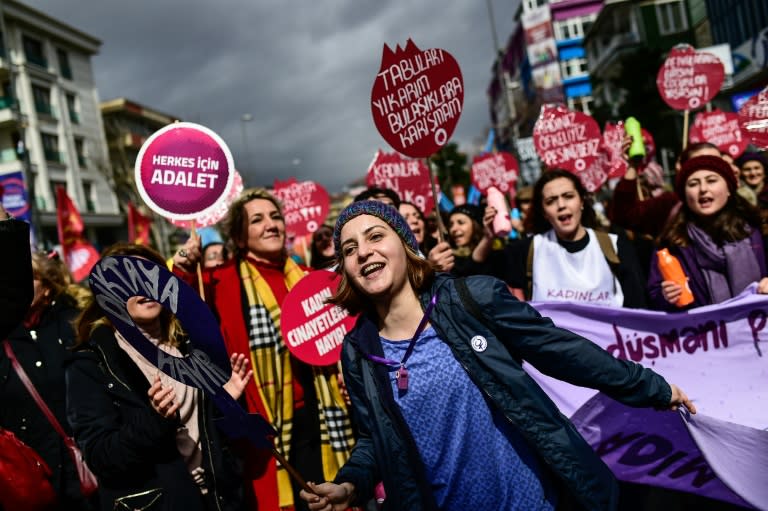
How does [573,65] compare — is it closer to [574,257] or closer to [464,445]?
[574,257]

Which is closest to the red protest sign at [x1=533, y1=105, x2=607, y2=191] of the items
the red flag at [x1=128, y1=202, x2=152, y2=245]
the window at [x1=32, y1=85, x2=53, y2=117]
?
the red flag at [x1=128, y1=202, x2=152, y2=245]

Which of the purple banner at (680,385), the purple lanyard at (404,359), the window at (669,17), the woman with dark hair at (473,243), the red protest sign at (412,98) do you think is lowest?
the purple banner at (680,385)

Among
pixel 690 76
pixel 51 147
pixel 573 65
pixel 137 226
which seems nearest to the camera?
pixel 690 76

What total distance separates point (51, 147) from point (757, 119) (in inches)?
1537

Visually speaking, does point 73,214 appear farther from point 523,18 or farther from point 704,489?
point 523,18

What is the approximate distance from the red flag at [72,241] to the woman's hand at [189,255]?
24.1 ft

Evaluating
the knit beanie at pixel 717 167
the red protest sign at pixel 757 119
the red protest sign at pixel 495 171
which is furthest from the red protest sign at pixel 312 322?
the red protest sign at pixel 495 171

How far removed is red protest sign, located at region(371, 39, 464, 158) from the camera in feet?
11.2

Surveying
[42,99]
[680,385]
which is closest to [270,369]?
[680,385]

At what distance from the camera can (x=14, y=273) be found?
1.67 m

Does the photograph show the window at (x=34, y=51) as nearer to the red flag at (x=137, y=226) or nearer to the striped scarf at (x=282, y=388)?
the red flag at (x=137, y=226)

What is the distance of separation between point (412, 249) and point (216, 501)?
1334 millimetres

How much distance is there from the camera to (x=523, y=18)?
6119 cm

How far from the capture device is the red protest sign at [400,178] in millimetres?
7328
